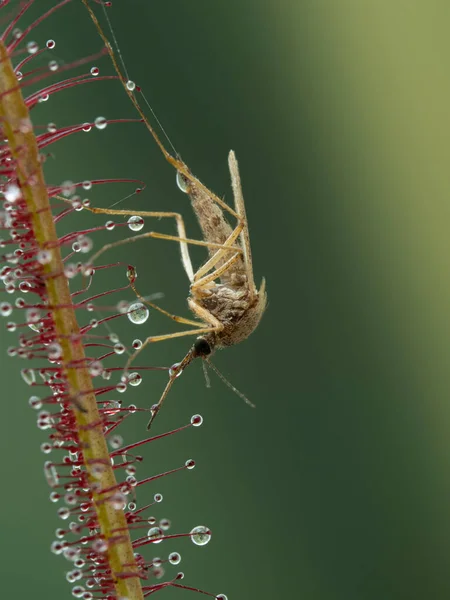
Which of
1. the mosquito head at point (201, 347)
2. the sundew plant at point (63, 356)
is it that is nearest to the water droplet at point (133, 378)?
the sundew plant at point (63, 356)

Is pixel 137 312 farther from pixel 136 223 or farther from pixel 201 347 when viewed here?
pixel 201 347

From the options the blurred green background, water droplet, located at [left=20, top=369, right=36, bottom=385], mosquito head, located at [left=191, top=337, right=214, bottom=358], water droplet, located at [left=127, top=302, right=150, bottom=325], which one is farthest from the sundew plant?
the blurred green background

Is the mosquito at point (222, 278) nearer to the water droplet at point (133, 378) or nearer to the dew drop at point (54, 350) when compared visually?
the water droplet at point (133, 378)

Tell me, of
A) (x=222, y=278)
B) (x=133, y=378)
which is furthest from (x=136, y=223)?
(x=222, y=278)

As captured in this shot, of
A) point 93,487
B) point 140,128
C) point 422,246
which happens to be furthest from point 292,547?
point 93,487

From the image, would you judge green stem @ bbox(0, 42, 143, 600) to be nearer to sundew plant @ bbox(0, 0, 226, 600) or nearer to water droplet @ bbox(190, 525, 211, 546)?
sundew plant @ bbox(0, 0, 226, 600)
